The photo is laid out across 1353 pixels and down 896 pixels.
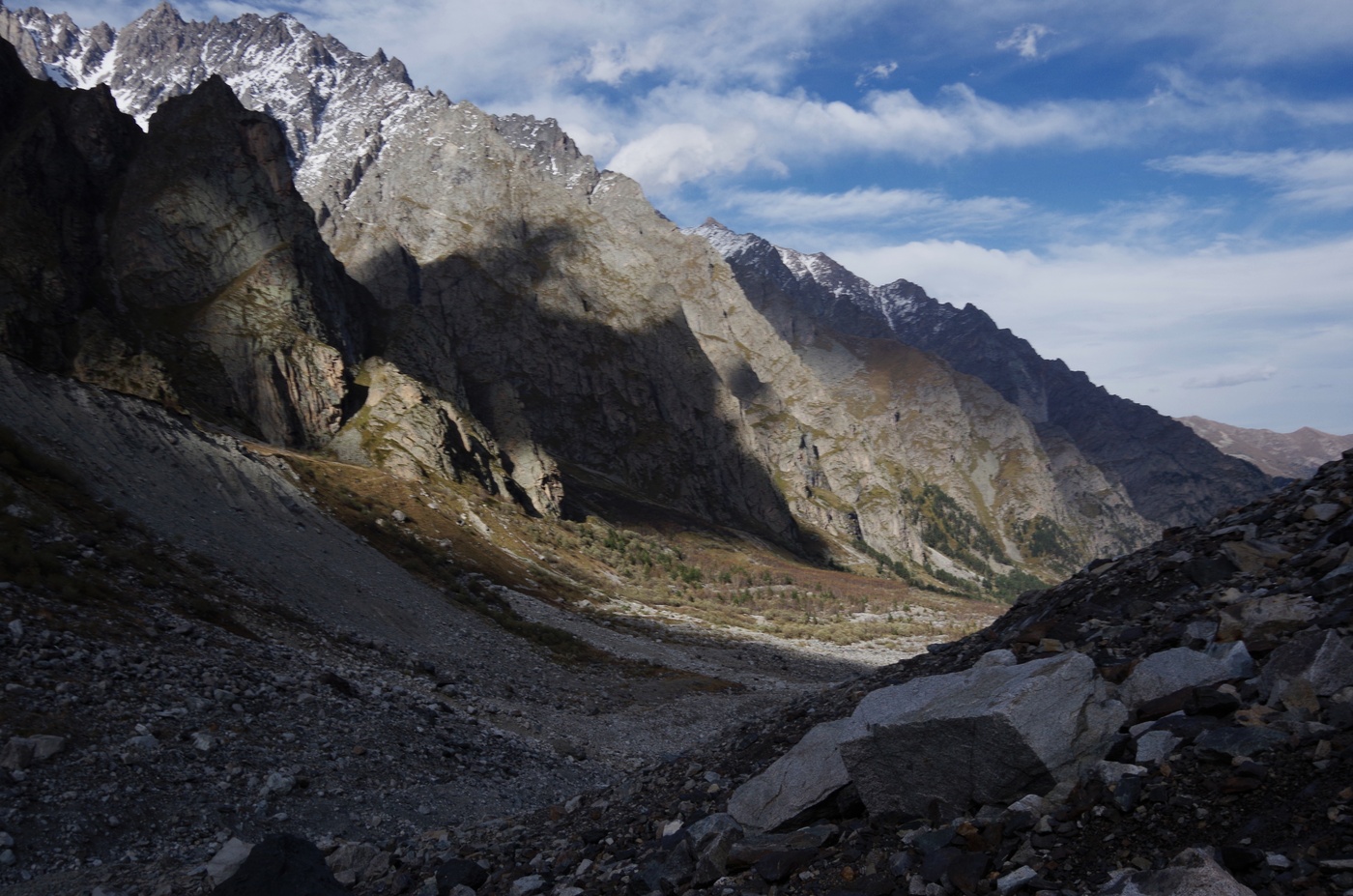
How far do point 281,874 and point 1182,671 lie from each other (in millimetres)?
10585

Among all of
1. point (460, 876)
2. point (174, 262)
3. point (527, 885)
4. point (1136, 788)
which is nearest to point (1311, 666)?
point (1136, 788)

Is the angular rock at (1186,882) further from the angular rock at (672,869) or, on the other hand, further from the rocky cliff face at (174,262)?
the rocky cliff face at (174,262)

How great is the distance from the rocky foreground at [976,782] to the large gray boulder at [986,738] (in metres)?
0.03

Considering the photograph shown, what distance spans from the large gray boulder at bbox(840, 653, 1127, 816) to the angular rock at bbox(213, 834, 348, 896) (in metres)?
6.49

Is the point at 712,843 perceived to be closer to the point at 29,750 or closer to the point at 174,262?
the point at 29,750

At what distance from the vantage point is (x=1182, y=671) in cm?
927

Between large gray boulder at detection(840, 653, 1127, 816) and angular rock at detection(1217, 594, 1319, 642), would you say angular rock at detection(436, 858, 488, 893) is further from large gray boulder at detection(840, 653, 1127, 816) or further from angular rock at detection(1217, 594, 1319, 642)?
angular rock at detection(1217, 594, 1319, 642)

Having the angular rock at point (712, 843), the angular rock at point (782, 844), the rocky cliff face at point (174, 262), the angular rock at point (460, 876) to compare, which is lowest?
the angular rock at point (460, 876)

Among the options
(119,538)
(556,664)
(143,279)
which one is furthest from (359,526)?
(143,279)

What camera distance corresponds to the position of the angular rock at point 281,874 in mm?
10070

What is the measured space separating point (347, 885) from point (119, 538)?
23404 mm

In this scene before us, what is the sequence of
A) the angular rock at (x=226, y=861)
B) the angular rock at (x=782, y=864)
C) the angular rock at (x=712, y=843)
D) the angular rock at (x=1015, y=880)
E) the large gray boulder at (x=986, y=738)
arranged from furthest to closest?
the angular rock at (x=226, y=861) < the angular rock at (x=712, y=843) < the angular rock at (x=782, y=864) < the large gray boulder at (x=986, y=738) < the angular rock at (x=1015, y=880)

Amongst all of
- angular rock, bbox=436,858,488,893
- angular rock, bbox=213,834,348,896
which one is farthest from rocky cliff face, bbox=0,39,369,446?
angular rock, bbox=436,858,488,893

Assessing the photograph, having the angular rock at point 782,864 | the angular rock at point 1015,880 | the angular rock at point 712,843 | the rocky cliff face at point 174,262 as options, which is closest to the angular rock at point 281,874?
the angular rock at point 712,843
